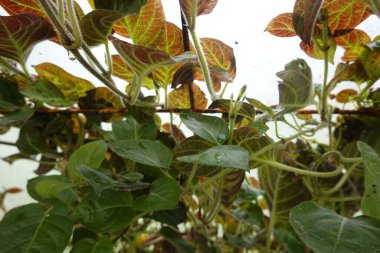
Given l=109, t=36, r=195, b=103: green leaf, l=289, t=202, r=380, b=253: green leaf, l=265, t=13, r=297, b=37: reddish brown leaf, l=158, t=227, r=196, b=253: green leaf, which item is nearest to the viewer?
l=289, t=202, r=380, b=253: green leaf

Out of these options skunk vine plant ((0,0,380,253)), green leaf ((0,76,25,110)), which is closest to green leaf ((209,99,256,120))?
skunk vine plant ((0,0,380,253))

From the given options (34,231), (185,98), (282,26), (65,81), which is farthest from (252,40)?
(34,231)

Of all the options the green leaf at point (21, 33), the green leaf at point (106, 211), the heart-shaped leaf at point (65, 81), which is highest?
the green leaf at point (21, 33)

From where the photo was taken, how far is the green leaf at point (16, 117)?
584 millimetres

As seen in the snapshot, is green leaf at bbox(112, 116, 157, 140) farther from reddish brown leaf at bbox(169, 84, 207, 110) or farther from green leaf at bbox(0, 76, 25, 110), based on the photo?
green leaf at bbox(0, 76, 25, 110)

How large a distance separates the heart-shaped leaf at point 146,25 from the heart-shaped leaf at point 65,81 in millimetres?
170

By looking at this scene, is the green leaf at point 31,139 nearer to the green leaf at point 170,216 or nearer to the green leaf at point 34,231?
the green leaf at point 34,231

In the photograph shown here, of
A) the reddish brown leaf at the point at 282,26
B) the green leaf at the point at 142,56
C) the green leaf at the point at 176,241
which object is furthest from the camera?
the green leaf at the point at 176,241

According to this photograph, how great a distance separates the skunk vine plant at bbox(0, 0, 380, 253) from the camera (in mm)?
438

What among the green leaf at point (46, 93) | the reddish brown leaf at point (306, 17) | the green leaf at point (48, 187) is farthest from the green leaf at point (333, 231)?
the green leaf at point (46, 93)

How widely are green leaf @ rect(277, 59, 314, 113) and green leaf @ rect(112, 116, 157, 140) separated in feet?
0.77

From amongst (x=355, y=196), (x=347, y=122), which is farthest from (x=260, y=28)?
(x=355, y=196)

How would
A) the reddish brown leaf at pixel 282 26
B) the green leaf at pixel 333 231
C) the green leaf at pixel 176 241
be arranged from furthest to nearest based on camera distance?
the green leaf at pixel 176 241 → the reddish brown leaf at pixel 282 26 → the green leaf at pixel 333 231

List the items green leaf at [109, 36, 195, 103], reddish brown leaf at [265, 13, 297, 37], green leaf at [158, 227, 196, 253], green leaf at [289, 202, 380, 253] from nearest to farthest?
green leaf at [289, 202, 380, 253] < green leaf at [109, 36, 195, 103] < reddish brown leaf at [265, 13, 297, 37] < green leaf at [158, 227, 196, 253]
